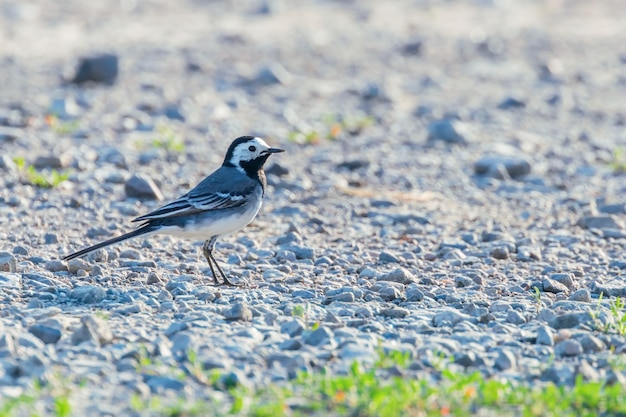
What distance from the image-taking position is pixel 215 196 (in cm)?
913

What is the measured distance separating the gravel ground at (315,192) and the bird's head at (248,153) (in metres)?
0.69

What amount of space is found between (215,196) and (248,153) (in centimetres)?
69

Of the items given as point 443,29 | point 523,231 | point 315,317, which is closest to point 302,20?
point 443,29

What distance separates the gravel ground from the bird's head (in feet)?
2.25

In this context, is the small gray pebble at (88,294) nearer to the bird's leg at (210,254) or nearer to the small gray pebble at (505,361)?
the bird's leg at (210,254)

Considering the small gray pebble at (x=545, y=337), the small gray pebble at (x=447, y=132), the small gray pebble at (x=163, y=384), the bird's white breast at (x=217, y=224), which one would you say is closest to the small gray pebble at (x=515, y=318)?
the small gray pebble at (x=545, y=337)

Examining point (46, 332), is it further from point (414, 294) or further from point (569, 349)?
point (569, 349)

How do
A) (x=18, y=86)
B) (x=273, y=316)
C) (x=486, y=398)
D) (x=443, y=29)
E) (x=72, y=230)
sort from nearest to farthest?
(x=486, y=398)
(x=273, y=316)
(x=72, y=230)
(x=18, y=86)
(x=443, y=29)

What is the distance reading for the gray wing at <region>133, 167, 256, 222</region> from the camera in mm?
8812

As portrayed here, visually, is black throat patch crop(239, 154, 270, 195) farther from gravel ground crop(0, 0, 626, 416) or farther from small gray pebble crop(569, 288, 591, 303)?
small gray pebble crop(569, 288, 591, 303)

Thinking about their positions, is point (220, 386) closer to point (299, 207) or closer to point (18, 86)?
point (299, 207)

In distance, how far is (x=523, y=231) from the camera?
10.6 metres

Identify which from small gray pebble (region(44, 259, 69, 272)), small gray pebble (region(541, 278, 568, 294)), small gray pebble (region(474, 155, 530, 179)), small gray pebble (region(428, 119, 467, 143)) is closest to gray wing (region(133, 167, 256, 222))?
small gray pebble (region(44, 259, 69, 272))

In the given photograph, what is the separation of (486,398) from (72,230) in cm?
495
